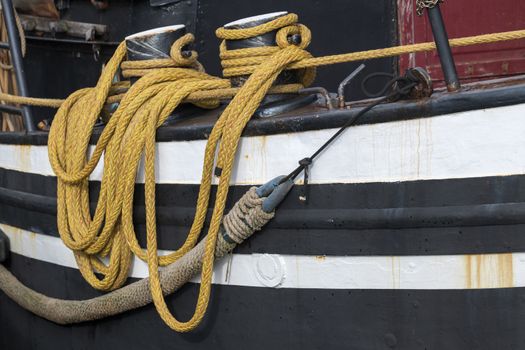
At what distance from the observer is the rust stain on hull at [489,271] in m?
2.40

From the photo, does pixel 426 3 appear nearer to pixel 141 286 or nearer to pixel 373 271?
pixel 373 271

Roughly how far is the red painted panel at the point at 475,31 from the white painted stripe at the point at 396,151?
4.86 ft

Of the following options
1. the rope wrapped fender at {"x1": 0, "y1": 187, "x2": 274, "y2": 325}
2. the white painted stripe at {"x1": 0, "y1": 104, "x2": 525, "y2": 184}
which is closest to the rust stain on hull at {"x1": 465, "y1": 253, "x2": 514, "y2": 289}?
the white painted stripe at {"x1": 0, "y1": 104, "x2": 525, "y2": 184}

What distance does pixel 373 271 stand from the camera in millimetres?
2605

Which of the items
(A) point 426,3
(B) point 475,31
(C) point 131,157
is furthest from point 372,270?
(B) point 475,31

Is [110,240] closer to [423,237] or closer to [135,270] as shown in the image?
[135,270]

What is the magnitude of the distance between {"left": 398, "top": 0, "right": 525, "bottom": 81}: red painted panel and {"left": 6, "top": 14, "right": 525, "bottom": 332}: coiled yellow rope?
106cm

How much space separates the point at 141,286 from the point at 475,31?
2163 mm

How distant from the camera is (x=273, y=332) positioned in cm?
285

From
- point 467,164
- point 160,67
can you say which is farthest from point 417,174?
point 160,67

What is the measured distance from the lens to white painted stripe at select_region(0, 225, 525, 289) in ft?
7.93

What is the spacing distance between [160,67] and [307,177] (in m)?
0.95

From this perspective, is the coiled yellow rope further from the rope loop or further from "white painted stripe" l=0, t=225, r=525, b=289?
"white painted stripe" l=0, t=225, r=525, b=289

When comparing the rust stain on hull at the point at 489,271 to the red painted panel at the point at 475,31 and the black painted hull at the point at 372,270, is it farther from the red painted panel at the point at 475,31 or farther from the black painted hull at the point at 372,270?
the red painted panel at the point at 475,31
